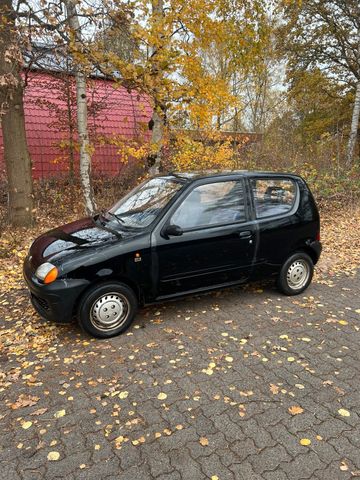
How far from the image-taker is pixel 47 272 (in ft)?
12.4

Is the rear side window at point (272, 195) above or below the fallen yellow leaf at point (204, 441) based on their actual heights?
above

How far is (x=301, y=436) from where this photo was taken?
2.67 meters

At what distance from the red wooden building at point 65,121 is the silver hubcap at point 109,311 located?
4.94 m

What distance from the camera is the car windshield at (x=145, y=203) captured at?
171 inches

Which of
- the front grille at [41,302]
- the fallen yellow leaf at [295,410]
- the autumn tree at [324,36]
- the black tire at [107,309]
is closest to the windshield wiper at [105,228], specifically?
the black tire at [107,309]

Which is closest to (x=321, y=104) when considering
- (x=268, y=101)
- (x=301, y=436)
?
(x=268, y=101)

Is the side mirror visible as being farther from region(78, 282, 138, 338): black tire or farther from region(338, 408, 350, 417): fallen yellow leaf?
region(338, 408, 350, 417): fallen yellow leaf

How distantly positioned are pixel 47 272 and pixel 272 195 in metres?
2.88

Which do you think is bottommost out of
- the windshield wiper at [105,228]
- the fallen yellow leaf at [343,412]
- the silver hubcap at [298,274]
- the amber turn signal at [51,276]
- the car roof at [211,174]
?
the fallen yellow leaf at [343,412]

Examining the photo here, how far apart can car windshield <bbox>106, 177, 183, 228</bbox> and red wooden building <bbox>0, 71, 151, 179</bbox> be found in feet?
11.6

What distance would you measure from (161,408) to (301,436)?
3.39ft

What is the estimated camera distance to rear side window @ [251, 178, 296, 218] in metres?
4.76

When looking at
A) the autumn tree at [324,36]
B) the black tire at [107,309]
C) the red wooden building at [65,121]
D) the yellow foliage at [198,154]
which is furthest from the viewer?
the autumn tree at [324,36]

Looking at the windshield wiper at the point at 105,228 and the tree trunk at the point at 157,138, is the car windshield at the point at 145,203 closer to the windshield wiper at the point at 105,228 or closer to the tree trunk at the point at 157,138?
the windshield wiper at the point at 105,228
